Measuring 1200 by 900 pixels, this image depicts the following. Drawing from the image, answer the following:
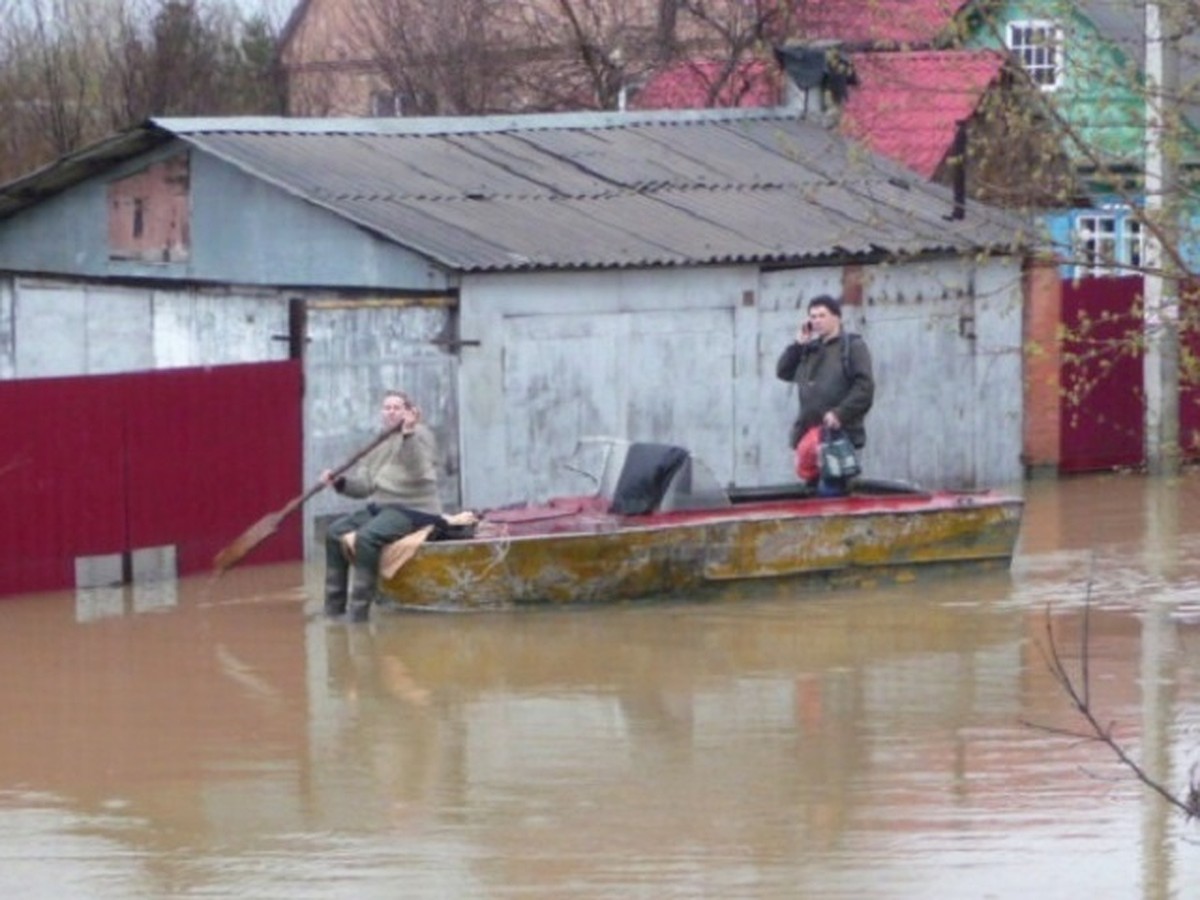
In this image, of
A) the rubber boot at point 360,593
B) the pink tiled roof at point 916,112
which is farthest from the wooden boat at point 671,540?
the pink tiled roof at point 916,112

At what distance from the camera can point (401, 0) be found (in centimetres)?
3747

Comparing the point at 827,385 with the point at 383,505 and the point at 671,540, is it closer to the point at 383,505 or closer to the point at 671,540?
the point at 671,540

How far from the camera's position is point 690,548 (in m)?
16.9

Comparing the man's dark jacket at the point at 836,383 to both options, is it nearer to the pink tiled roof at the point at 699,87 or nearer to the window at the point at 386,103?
the pink tiled roof at the point at 699,87

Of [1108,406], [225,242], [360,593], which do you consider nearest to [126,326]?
[225,242]

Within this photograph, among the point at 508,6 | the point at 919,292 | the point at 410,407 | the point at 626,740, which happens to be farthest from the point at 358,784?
the point at 508,6

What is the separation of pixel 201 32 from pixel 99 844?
28.9 m

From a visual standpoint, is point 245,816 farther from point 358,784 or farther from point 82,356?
point 82,356

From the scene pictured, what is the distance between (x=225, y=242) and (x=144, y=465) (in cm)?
401

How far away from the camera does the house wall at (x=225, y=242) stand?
21.1 metres

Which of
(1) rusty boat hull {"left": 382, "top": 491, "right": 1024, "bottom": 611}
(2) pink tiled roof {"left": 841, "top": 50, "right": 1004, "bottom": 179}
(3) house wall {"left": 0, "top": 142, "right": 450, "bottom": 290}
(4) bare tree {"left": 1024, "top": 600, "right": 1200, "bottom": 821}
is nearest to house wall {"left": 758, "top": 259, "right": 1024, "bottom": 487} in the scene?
(2) pink tiled roof {"left": 841, "top": 50, "right": 1004, "bottom": 179}

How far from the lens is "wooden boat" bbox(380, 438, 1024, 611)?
16.5 metres

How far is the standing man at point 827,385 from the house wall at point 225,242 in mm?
3304

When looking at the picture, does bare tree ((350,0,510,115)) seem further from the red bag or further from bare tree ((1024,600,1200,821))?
bare tree ((1024,600,1200,821))
